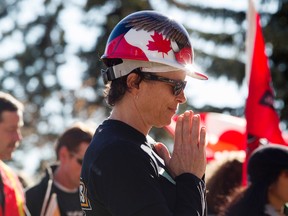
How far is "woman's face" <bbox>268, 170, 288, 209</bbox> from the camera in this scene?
5.41 metres

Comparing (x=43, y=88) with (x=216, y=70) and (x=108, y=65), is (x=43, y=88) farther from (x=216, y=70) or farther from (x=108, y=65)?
(x=108, y=65)

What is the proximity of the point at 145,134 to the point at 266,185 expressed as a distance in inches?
76.0

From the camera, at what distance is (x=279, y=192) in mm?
5422

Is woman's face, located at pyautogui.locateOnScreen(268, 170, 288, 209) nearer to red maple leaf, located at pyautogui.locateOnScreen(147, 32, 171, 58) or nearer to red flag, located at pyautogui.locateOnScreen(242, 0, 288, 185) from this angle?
red flag, located at pyautogui.locateOnScreen(242, 0, 288, 185)

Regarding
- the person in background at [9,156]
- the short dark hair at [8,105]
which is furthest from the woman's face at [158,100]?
the short dark hair at [8,105]

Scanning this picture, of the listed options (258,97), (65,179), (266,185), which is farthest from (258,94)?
(266,185)

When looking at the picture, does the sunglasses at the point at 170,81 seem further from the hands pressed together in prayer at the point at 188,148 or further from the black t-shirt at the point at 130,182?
the black t-shirt at the point at 130,182

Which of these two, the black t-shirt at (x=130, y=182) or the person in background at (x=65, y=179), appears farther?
the person in background at (x=65, y=179)

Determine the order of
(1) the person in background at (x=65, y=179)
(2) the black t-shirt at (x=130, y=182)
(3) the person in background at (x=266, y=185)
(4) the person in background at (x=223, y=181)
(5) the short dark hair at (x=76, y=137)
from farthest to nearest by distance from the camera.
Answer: (5) the short dark hair at (x=76, y=137) < (1) the person in background at (x=65, y=179) < (4) the person in background at (x=223, y=181) < (3) the person in background at (x=266, y=185) < (2) the black t-shirt at (x=130, y=182)

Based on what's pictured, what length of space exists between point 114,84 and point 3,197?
6.93 ft

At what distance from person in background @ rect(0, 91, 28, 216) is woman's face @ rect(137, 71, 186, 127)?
7.13ft

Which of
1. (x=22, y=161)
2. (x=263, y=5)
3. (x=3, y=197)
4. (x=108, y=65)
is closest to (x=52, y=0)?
(x=22, y=161)

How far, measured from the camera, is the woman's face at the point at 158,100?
3654 mm

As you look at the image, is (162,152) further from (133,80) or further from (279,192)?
(279,192)
